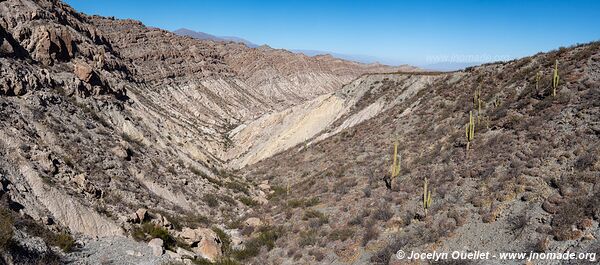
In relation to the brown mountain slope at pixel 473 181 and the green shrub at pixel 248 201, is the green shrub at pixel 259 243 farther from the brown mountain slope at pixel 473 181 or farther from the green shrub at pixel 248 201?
the green shrub at pixel 248 201

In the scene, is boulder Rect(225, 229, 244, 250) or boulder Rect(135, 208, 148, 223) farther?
boulder Rect(225, 229, 244, 250)

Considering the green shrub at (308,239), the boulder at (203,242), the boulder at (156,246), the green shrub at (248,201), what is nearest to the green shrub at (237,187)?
the green shrub at (248,201)

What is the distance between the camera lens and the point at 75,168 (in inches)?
693

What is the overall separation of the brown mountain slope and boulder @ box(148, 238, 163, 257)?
4094mm

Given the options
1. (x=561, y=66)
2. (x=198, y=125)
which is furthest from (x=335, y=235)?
(x=198, y=125)

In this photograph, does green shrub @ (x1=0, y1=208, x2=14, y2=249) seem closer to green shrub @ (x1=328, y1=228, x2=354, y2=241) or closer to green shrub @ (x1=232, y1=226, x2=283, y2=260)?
green shrub @ (x1=232, y1=226, x2=283, y2=260)

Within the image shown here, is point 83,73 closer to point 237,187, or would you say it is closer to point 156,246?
point 237,187

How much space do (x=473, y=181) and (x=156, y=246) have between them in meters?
11.9

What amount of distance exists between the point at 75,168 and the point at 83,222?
13.9 feet

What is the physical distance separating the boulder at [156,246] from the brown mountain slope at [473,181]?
4.09m

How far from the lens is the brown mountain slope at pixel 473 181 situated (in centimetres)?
1244

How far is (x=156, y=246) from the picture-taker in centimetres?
1385

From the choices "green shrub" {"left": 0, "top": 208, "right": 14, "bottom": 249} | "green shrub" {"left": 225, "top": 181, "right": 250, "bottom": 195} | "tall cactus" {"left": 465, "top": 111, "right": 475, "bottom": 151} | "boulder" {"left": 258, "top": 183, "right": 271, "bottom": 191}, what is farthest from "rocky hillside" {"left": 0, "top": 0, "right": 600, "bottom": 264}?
"tall cactus" {"left": 465, "top": 111, "right": 475, "bottom": 151}

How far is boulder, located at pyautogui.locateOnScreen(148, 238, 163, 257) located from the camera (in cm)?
1352
